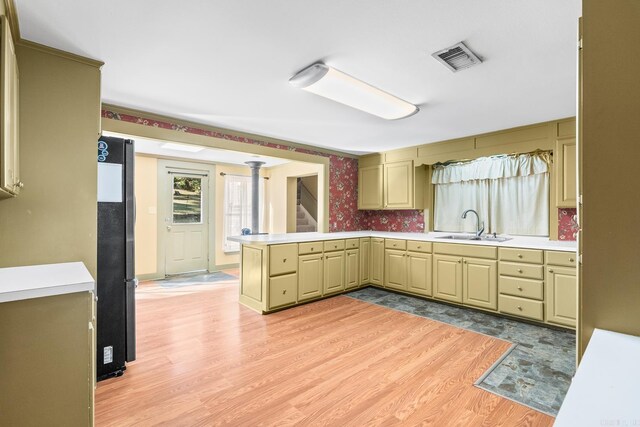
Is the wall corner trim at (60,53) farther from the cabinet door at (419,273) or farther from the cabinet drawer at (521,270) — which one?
the cabinet drawer at (521,270)

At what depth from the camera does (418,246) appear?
14.0 ft

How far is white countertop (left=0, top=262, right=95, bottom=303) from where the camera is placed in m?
1.44

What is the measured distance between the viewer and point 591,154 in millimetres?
938

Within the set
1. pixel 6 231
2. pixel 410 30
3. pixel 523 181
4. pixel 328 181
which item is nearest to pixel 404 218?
pixel 328 181

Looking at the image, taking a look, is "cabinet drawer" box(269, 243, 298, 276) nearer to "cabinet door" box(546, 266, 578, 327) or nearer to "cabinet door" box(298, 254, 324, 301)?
"cabinet door" box(298, 254, 324, 301)

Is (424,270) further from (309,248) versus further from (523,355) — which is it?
(523,355)

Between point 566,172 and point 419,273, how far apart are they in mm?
1984

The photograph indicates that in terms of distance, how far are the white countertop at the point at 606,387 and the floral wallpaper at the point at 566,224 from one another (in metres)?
3.34

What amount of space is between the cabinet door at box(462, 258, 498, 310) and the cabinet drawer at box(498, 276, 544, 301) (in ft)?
0.27

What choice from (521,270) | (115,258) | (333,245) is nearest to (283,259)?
(333,245)

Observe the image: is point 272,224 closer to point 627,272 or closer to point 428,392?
point 428,392

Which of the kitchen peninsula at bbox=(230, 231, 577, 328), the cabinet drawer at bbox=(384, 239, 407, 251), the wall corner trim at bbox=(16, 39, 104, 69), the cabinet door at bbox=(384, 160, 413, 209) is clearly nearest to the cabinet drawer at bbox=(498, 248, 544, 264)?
the kitchen peninsula at bbox=(230, 231, 577, 328)

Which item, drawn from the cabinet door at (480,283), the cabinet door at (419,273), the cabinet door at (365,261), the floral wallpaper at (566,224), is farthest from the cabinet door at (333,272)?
the floral wallpaper at (566,224)

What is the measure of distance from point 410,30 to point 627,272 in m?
1.54
